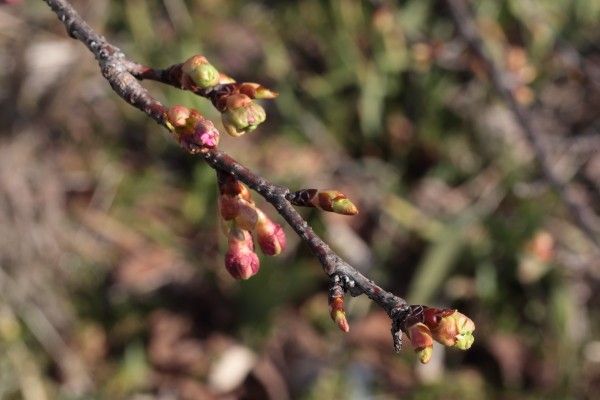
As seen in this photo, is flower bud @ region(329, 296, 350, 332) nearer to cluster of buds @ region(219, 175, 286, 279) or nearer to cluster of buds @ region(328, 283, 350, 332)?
cluster of buds @ region(328, 283, 350, 332)

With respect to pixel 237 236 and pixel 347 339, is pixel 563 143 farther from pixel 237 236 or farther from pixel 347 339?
pixel 237 236

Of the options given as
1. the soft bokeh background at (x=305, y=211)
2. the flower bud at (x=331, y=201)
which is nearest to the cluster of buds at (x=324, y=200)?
the flower bud at (x=331, y=201)

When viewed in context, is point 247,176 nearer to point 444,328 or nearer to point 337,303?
point 337,303

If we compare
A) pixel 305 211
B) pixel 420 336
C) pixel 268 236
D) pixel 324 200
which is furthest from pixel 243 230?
pixel 305 211

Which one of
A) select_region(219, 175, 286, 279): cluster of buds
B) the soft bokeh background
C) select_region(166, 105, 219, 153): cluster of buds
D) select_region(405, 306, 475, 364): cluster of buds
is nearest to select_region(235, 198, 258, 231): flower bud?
select_region(219, 175, 286, 279): cluster of buds

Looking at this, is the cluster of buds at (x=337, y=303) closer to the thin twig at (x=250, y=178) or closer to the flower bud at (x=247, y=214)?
the thin twig at (x=250, y=178)
